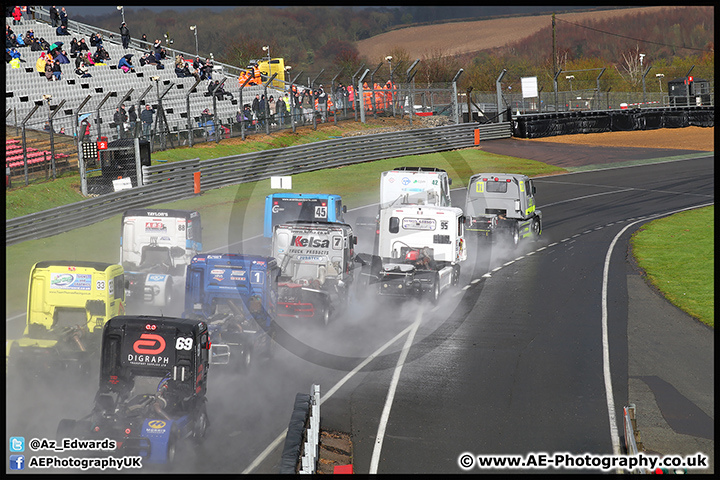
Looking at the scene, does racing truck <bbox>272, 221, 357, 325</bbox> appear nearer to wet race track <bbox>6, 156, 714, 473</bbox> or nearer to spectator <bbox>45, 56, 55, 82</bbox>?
wet race track <bbox>6, 156, 714, 473</bbox>

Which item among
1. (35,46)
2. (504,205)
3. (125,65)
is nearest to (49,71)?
(35,46)

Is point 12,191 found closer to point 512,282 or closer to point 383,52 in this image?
point 512,282

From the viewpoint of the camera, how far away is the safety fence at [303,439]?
1021cm

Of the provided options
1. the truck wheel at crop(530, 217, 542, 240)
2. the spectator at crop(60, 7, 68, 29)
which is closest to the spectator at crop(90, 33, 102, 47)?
the spectator at crop(60, 7, 68, 29)

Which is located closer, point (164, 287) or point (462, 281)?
point (164, 287)

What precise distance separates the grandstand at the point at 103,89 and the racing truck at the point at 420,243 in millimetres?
18848

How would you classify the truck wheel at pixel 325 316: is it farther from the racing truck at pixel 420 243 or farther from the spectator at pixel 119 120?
the spectator at pixel 119 120

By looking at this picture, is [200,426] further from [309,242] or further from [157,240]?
[157,240]

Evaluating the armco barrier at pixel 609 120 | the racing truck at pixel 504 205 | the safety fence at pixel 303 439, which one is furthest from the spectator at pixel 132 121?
the armco barrier at pixel 609 120

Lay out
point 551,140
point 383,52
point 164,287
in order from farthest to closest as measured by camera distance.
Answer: point 383,52 < point 551,140 < point 164,287

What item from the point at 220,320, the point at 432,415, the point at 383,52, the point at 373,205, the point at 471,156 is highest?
the point at 383,52

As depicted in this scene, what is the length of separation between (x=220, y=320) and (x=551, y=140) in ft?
148

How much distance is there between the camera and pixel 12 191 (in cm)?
2958

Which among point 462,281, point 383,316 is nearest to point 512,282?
point 462,281
